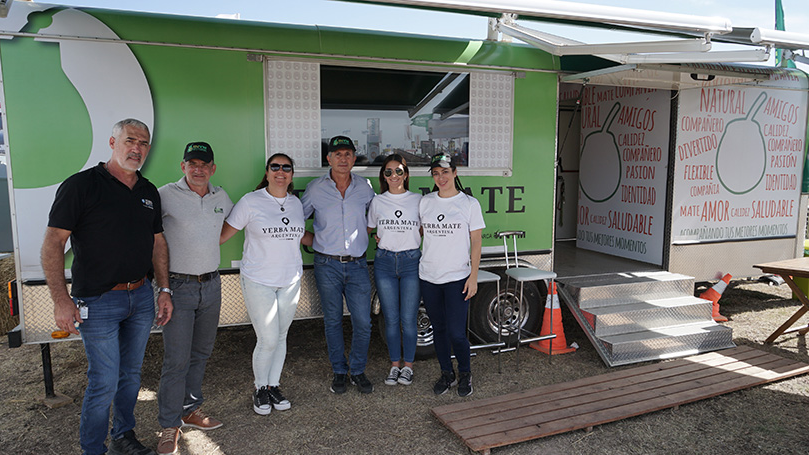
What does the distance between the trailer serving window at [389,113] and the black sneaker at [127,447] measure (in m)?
2.04

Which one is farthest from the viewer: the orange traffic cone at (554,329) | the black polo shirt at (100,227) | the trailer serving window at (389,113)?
the orange traffic cone at (554,329)

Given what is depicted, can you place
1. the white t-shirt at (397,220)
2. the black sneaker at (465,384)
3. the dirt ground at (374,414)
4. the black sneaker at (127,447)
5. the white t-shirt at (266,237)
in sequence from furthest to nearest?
the black sneaker at (465,384) → the white t-shirt at (397,220) → the white t-shirt at (266,237) → the dirt ground at (374,414) → the black sneaker at (127,447)

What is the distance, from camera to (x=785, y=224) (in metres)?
5.96

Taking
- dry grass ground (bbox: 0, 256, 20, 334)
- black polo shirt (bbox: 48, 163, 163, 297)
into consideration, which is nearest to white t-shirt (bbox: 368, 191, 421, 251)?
black polo shirt (bbox: 48, 163, 163, 297)

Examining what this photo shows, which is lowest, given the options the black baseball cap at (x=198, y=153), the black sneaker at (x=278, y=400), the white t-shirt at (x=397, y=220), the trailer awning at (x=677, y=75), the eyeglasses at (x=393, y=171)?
the black sneaker at (x=278, y=400)

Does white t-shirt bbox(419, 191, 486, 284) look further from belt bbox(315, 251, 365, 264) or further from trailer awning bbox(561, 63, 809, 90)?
trailer awning bbox(561, 63, 809, 90)

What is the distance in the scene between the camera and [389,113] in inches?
165

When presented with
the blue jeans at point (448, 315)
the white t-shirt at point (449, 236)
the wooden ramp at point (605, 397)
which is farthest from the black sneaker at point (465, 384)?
the white t-shirt at point (449, 236)

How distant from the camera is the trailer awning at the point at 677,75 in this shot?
4422 millimetres

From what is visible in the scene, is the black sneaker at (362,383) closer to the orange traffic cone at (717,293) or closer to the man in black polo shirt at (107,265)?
the man in black polo shirt at (107,265)

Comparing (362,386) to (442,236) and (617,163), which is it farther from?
Answer: (617,163)

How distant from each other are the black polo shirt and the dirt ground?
1194mm

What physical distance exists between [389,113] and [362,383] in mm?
2025

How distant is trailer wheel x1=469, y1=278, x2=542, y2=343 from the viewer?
15.0 feet
